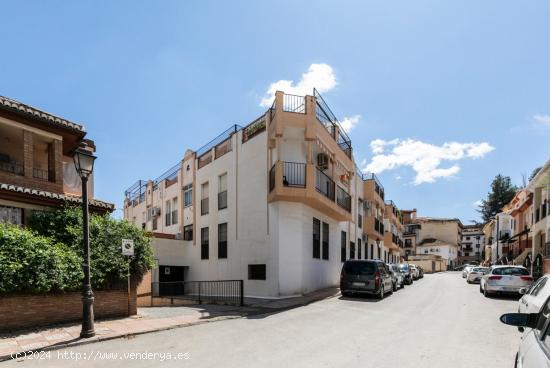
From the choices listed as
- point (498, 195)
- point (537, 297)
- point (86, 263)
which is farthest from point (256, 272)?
point (498, 195)

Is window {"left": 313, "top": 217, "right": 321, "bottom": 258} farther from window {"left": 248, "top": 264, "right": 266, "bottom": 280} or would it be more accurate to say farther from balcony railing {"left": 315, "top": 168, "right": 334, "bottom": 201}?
window {"left": 248, "top": 264, "right": 266, "bottom": 280}

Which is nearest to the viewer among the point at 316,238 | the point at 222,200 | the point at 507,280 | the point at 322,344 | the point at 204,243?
the point at 322,344

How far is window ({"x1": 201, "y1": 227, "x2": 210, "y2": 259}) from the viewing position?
2236 cm

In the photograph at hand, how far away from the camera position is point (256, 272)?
18312mm

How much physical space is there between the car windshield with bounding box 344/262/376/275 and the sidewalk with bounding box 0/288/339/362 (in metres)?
3.50

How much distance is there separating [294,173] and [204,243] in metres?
8.13

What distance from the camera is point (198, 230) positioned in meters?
23.3

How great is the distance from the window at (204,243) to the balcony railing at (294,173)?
24.3 ft

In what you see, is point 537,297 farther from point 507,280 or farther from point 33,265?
point 33,265

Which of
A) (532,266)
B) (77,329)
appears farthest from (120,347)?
(532,266)

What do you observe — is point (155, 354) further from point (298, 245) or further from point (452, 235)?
point (452, 235)

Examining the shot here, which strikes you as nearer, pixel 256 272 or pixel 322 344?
pixel 322 344

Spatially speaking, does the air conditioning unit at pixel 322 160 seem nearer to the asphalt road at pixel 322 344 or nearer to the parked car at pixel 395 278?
the parked car at pixel 395 278

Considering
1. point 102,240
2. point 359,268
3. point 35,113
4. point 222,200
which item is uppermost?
point 35,113
